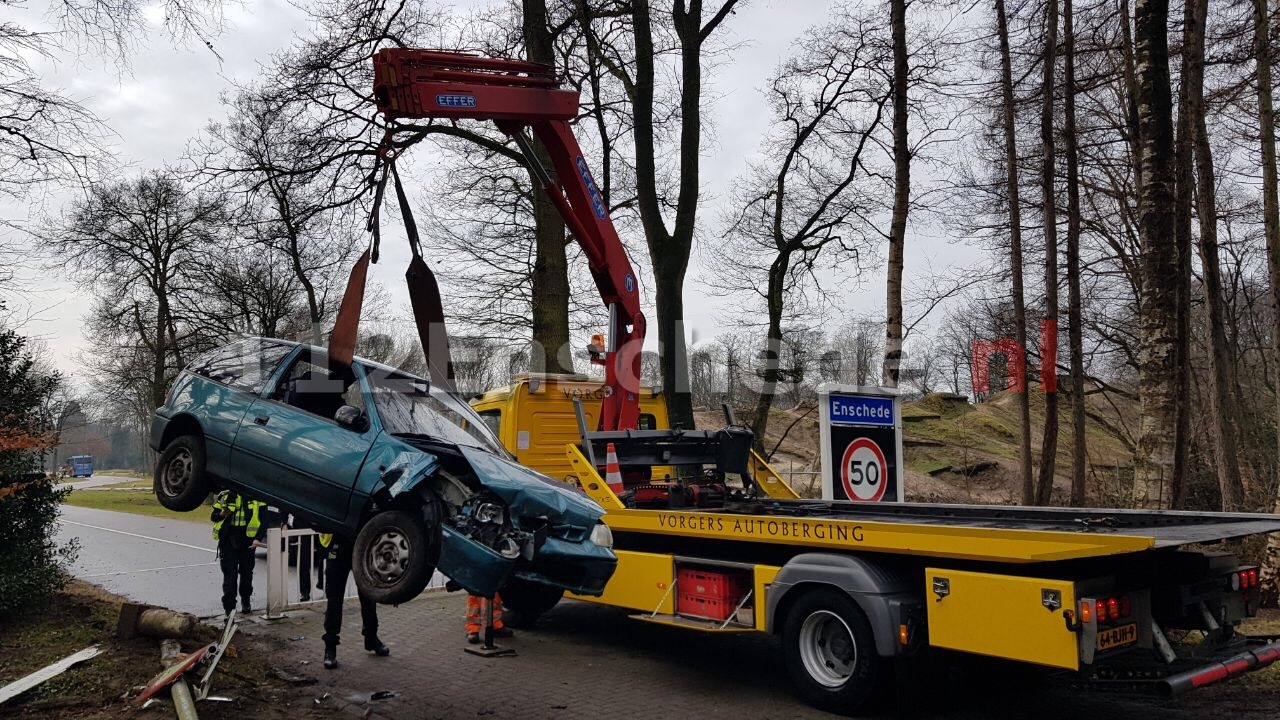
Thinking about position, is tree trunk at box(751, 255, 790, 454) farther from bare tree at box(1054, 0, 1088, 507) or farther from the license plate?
the license plate

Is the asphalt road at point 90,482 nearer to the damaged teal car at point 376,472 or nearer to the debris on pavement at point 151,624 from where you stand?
the debris on pavement at point 151,624

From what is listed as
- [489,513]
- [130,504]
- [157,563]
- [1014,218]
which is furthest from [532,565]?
[130,504]

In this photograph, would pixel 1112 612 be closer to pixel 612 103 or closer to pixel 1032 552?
A: pixel 1032 552

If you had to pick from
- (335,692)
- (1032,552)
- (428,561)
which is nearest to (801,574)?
(1032,552)

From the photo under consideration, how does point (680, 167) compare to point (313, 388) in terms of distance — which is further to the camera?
point (680, 167)

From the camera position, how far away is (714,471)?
10.1 metres

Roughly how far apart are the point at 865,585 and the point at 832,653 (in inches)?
34.2

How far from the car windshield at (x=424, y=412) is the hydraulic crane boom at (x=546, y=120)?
7.11ft

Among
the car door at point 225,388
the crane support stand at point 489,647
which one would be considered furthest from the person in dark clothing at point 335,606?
the car door at point 225,388

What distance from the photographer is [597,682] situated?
831cm

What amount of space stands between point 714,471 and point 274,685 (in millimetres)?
4889

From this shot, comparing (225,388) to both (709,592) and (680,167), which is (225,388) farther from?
(680,167)

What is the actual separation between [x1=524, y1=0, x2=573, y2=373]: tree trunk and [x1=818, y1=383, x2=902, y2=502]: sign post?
753cm

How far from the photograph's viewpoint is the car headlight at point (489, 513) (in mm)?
5094
